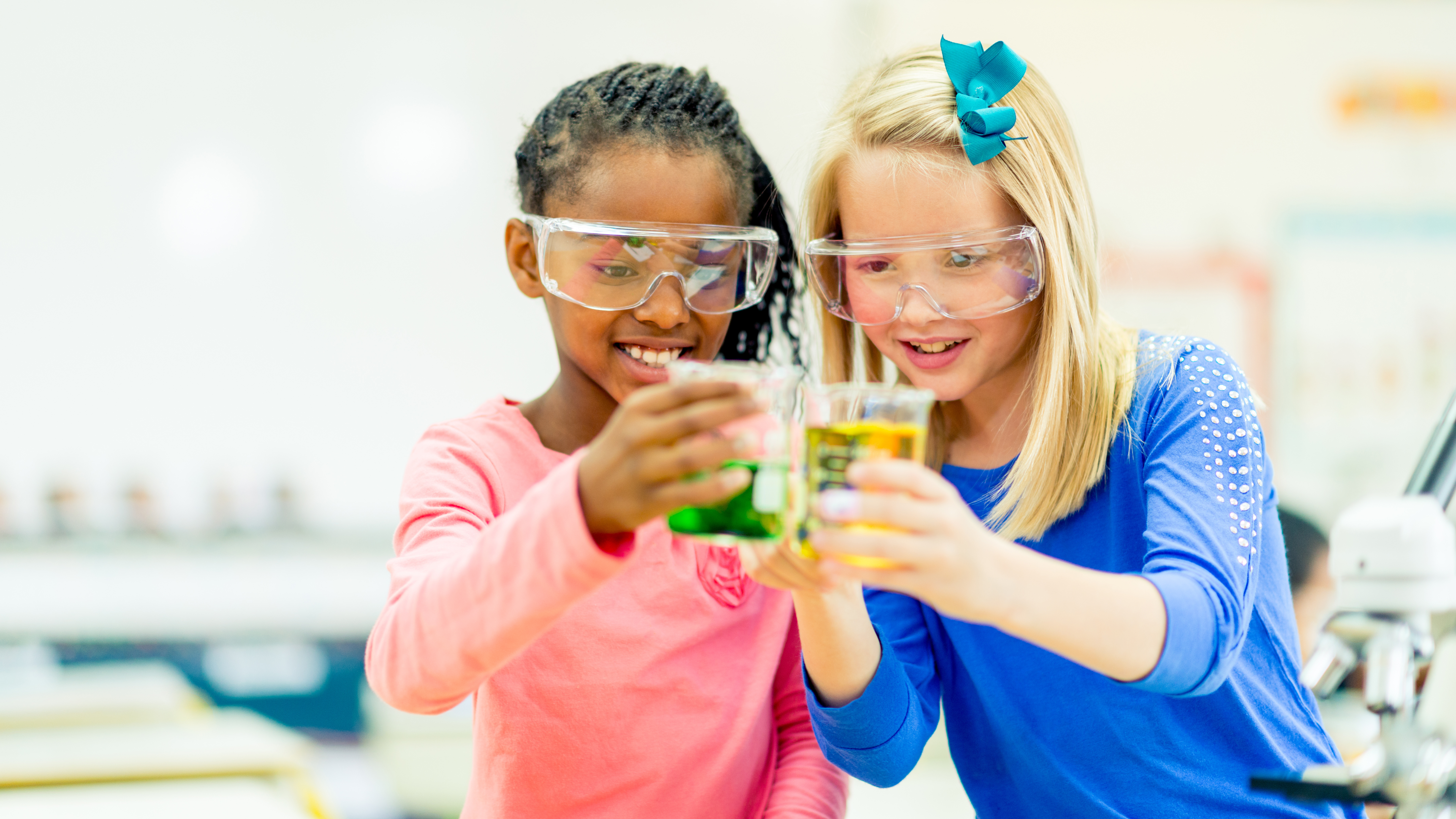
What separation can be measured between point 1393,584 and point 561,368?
1.03 metres

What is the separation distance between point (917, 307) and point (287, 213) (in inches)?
141

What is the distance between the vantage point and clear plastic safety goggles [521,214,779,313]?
4.56 feet

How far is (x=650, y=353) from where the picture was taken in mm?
1459

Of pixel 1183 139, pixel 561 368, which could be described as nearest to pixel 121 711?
pixel 561 368

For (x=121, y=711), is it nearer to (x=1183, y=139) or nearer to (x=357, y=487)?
(x=357, y=487)

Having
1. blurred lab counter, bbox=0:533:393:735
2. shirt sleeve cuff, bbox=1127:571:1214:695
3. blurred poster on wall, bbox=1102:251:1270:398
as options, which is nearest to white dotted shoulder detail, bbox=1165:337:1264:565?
shirt sleeve cuff, bbox=1127:571:1214:695

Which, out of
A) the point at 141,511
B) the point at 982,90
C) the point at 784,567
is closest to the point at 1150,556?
the point at 784,567

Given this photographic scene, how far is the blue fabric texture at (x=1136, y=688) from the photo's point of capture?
1.26 metres

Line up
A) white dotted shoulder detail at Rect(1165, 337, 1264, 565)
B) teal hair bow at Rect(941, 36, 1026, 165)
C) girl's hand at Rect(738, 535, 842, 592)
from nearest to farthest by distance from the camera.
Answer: girl's hand at Rect(738, 535, 842, 592), white dotted shoulder detail at Rect(1165, 337, 1264, 565), teal hair bow at Rect(941, 36, 1026, 165)

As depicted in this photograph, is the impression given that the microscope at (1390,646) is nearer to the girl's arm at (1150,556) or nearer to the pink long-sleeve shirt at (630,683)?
the girl's arm at (1150,556)

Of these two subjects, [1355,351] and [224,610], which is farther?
[1355,351]

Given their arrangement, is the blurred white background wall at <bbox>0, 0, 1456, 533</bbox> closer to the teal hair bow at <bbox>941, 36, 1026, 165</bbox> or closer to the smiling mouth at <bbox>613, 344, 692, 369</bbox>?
the smiling mouth at <bbox>613, 344, 692, 369</bbox>

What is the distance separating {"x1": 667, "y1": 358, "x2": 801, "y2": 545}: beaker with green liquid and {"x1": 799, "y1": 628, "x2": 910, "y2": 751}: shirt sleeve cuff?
448 mm

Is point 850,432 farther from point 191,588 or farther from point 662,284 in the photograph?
point 191,588
